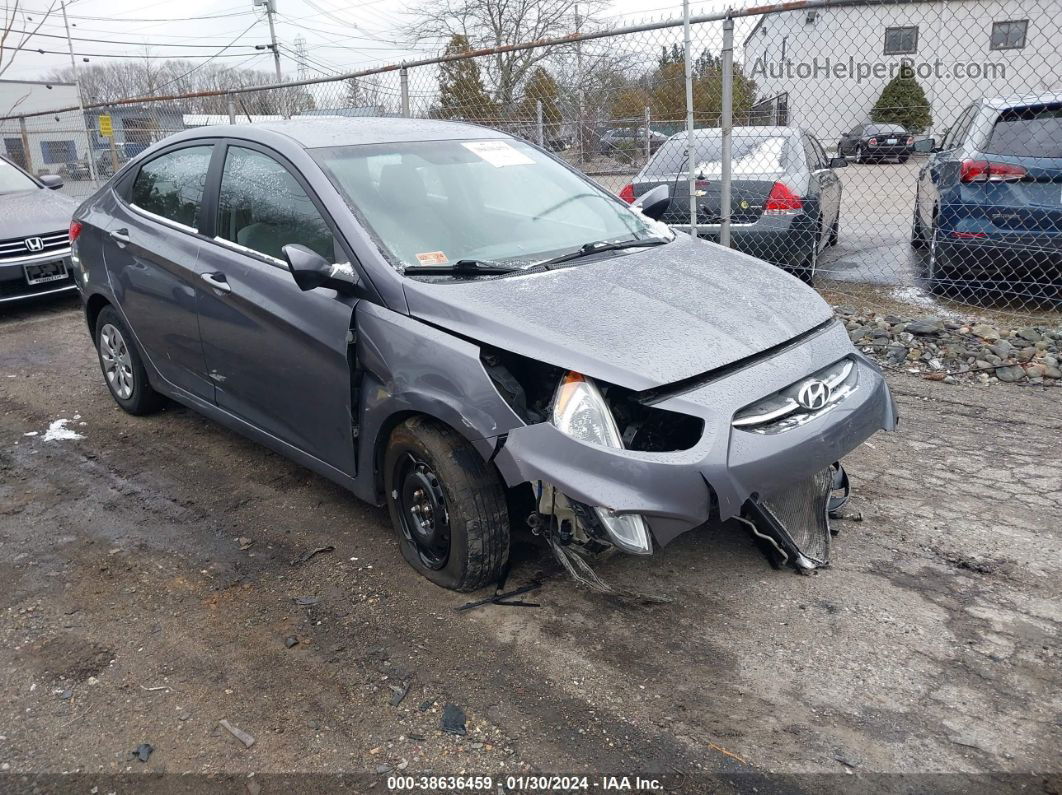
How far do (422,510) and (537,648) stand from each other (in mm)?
714

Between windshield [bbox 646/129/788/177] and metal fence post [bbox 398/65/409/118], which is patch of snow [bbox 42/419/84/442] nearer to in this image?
metal fence post [bbox 398/65/409/118]

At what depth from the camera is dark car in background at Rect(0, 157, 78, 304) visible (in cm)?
787

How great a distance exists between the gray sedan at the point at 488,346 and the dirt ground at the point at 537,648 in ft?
0.92

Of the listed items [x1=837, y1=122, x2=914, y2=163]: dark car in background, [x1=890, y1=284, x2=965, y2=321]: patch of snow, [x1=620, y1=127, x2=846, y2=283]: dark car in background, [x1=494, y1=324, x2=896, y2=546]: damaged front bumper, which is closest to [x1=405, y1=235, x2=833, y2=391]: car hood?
[x1=494, y1=324, x2=896, y2=546]: damaged front bumper

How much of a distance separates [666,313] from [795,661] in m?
1.30

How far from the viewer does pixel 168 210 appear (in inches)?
178

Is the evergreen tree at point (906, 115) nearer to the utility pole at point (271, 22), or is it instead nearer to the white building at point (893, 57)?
the white building at point (893, 57)

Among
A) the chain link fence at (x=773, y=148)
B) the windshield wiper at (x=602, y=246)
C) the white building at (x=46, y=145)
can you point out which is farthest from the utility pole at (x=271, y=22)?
the windshield wiper at (x=602, y=246)

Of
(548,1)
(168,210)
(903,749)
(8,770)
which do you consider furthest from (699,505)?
(548,1)

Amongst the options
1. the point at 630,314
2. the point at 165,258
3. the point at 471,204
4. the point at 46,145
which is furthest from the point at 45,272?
the point at 46,145

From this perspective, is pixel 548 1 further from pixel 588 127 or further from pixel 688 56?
pixel 688 56

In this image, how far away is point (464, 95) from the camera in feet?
31.3

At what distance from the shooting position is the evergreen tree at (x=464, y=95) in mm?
9180

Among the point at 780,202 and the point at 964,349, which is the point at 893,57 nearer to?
the point at 780,202
